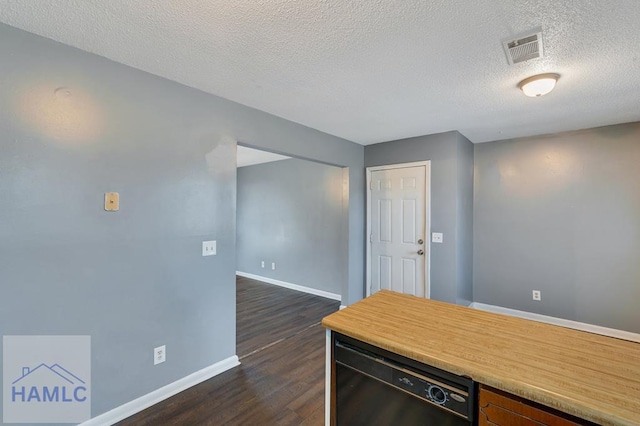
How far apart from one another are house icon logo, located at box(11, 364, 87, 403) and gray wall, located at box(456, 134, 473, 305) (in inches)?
147

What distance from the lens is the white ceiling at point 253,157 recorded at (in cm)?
471

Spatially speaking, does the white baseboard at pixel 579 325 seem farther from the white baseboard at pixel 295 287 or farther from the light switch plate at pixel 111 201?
the light switch plate at pixel 111 201

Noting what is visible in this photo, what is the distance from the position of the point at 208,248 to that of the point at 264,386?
1.25 metres

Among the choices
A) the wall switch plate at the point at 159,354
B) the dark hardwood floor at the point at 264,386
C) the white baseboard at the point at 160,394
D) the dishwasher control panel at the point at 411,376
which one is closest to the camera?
the dishwasher control panel at the point at 411,376

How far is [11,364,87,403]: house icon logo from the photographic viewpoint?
1585mm

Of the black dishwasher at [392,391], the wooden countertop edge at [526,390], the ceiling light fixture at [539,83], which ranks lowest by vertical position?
the black dishwasher at [392,391]

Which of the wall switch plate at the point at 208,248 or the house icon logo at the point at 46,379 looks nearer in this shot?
the house icon logo at the point at 46,379

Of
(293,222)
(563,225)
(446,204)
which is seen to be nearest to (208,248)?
(446,204)

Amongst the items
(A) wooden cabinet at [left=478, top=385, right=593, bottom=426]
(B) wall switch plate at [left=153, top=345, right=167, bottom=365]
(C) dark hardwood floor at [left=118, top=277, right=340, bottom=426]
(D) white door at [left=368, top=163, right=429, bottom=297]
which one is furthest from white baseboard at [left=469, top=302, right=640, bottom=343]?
(B) wall switch plate at [left=153, top=345, right=167, bottom=365]

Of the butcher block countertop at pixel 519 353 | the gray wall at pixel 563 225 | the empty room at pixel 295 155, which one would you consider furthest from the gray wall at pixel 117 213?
the gray wall at pixel 563 225

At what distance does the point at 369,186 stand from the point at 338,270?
151 cm

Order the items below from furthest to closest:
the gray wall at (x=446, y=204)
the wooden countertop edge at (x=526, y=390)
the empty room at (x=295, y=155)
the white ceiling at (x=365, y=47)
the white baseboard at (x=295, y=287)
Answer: the white baseboard at (x=295, y=287) → the gray wall at (x=446, y=204) → the white ceiling at (x=365, y=47) → the empty room at (x=295, y=155) → the wooden countertop edge at (x=526, y=390)

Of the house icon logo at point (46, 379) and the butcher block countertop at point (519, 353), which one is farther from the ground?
the butcher block countertop at point (519, 353)

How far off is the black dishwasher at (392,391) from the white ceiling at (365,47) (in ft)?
5.52
